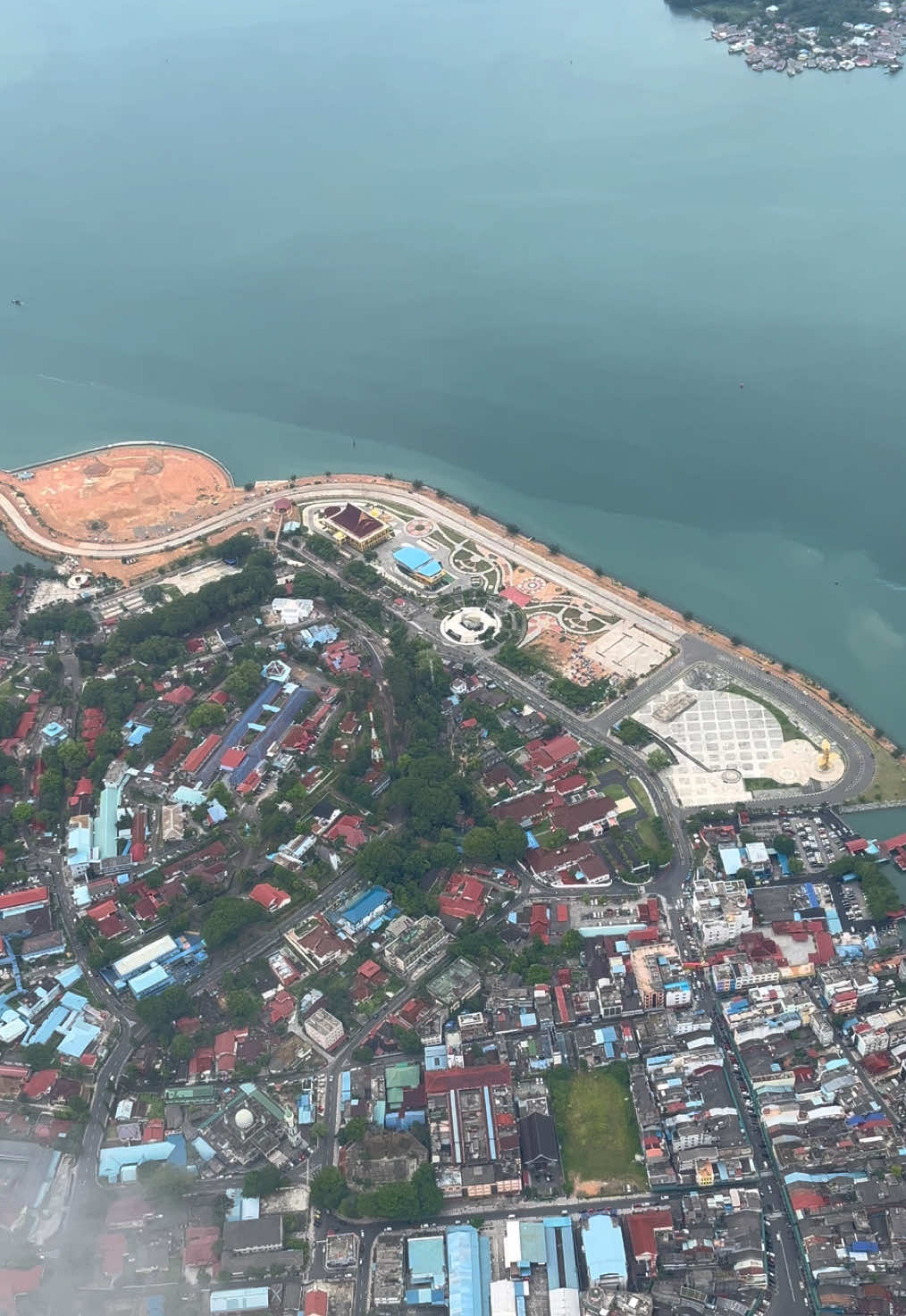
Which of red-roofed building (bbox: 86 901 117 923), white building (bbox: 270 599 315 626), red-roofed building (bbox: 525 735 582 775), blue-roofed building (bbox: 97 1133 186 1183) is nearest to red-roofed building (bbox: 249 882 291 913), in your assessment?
red-roofed building (bbox: 86 901 117 923)

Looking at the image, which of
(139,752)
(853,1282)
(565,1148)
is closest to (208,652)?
(139,752)

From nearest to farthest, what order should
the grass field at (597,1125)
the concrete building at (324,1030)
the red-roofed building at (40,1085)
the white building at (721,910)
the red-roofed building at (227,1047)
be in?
the grass field at (597,1125), the red-roofed building at (40,1085), the red-roofed building at (227,1047), the concrete building at (324,1030), the white building at (721,910)

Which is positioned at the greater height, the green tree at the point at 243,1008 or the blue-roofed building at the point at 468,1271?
the green tree at the point at 243,1008

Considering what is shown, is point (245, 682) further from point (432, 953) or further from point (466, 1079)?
point (466, 1079)

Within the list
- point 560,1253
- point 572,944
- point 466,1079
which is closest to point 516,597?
point 572,944

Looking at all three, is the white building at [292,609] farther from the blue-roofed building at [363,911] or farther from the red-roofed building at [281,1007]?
the red-roofed building at [281,1007]

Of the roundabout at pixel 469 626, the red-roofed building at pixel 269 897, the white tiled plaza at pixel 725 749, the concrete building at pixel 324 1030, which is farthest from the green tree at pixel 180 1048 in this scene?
the roundabout at pixel 469 626

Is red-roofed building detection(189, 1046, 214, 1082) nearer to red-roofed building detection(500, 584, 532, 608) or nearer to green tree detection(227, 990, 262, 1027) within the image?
green tree detection(227, 990, 262, 1027)
